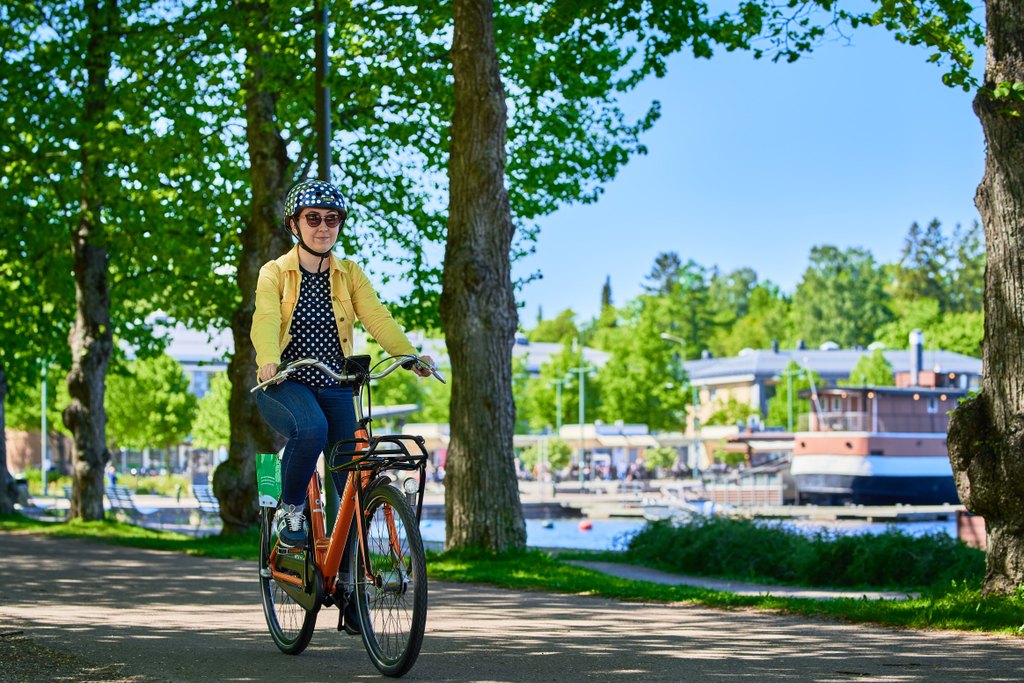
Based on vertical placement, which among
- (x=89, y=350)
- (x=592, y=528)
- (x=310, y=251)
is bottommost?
(x=592, y=528)

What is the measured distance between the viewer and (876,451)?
60969 mm

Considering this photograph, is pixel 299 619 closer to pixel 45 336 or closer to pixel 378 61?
pixel 378 61

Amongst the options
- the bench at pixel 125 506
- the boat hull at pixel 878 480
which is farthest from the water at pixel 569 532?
the boat hull at pixel 878 480

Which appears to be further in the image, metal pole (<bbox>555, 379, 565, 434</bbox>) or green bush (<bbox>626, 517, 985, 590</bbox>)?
metal pole (<bbox>555, 379, 565, 434</bbox>)

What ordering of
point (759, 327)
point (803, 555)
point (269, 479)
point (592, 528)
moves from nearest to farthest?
point (269, 479), point (803, 555), point (592, 528), point (759, 327)

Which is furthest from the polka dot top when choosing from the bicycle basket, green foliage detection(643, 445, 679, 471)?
green foliage detection(643, 445, 679, 471)

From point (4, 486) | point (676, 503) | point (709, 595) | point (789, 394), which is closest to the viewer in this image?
point (709, 595)

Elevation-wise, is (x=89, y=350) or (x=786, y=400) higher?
(x=786, y=400)

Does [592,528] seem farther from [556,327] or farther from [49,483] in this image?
[556,327]

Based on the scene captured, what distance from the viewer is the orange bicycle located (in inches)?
235

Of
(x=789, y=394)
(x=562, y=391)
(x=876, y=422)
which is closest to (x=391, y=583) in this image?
(x=876, y=422)

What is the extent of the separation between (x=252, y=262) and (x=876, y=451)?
45.5 m

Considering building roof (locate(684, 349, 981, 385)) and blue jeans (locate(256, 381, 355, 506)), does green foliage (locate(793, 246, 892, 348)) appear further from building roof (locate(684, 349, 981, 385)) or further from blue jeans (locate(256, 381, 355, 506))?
blue jeans (locate(256, 381, 355, 506))

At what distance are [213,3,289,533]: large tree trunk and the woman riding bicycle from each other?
1254 centimetres
